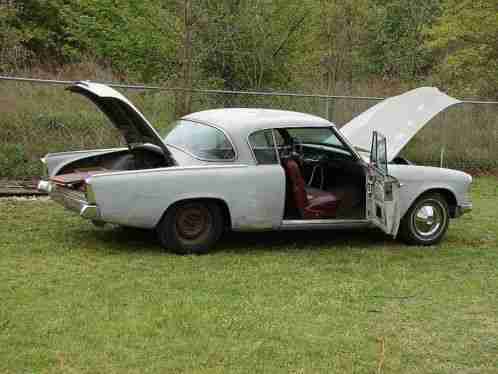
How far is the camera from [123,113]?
7.91m

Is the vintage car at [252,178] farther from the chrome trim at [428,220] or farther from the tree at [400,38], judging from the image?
the tree at [400,38]

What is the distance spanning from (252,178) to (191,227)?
78 cm

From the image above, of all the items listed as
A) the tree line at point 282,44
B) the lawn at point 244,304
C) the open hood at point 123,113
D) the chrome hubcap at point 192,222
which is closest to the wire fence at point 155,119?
the tree line at point 282,44

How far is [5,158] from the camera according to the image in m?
11.5

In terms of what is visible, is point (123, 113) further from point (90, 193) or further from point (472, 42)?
point (472, 42)

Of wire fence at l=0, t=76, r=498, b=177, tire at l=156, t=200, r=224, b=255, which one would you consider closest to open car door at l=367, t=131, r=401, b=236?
tire at l=156, t=200, r=224, b=255

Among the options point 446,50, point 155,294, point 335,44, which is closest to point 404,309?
point 155,294

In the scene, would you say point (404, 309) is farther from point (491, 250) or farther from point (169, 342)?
point (491, 250)

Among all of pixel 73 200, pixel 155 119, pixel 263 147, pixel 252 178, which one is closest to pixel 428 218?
pixel 263 147

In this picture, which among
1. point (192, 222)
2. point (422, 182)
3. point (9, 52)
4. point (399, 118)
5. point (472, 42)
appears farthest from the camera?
point (472, 42)

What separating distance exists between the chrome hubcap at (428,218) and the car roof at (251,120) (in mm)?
1466

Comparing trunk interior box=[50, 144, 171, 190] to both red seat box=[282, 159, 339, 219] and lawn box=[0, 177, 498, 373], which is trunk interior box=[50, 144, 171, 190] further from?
red seat box=[282, 159, 339, 219]

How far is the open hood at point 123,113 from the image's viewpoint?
754 centimetres

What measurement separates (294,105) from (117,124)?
6033 mm
